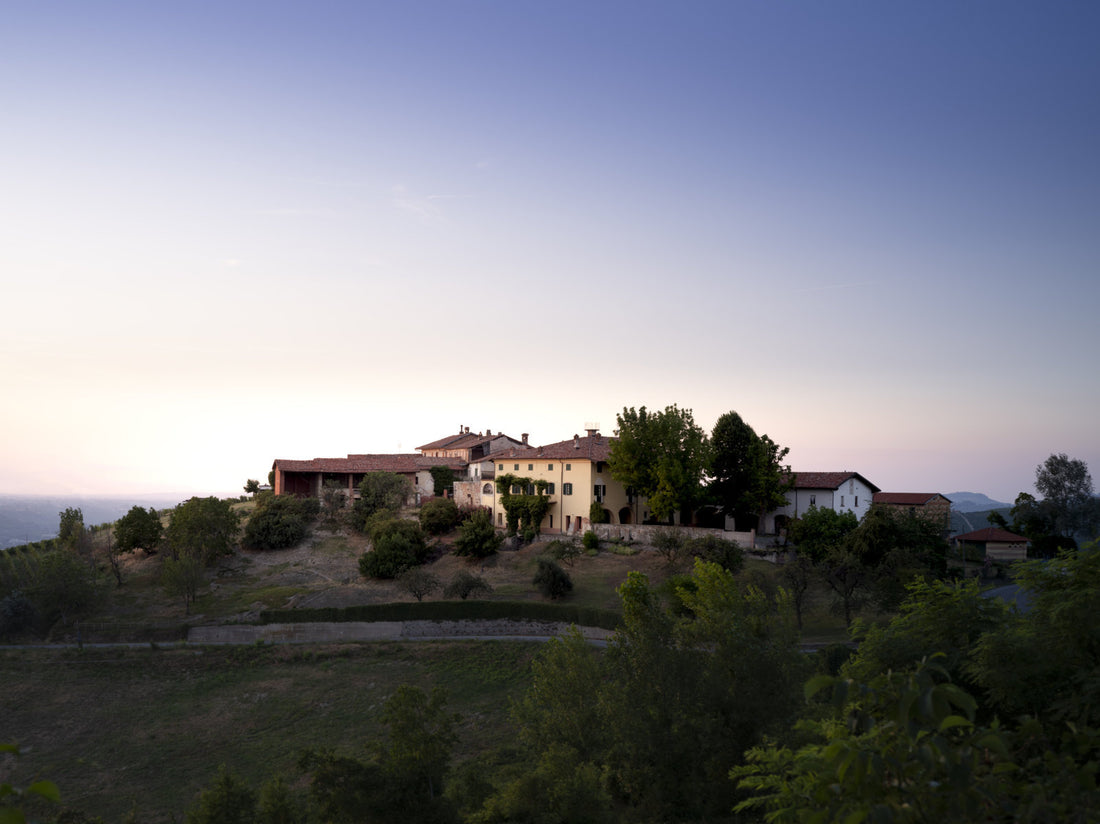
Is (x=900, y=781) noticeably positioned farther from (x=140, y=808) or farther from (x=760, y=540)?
(x=760, y=540)

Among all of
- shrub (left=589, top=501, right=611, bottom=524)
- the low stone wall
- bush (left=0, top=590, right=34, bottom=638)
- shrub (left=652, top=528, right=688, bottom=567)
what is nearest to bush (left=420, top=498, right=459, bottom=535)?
shrub (left=589, top=501, right=611, bottom=524)

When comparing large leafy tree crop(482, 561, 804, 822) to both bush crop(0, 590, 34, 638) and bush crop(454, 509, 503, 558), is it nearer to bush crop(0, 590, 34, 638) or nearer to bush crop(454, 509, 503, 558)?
bush crop(454, 509, 503, 558)

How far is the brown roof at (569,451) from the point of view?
69.6 m

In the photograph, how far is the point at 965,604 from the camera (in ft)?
52.0

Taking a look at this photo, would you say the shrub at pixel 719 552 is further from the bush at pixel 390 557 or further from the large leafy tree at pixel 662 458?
the bush at pixel 390 557

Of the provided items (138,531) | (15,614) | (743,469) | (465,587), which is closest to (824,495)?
(743,469)

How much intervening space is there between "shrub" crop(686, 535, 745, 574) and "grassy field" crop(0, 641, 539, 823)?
13.6 m

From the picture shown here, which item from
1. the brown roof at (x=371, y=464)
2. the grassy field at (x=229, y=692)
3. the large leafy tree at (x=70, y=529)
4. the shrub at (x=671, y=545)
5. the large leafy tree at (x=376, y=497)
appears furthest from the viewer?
the brown roof at (x=371, y=464)

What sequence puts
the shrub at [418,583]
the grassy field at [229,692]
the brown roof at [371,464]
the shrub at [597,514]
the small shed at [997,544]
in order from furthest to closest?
the brown roof at [371,464] < the shrub at [597,514] < the small shed at [997,544] < the shrub at [418,583] < the grassy field at [229,692]

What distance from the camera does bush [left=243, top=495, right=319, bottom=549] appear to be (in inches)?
2687

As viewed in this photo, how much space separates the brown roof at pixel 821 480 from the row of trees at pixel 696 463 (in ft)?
6.89

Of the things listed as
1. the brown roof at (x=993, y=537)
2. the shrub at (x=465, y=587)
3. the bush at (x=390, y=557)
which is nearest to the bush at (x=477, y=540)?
the bush at (x=390, y=557)

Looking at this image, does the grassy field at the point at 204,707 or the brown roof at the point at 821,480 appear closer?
the grassy field at the point at 204,707

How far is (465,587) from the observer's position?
50094mm
